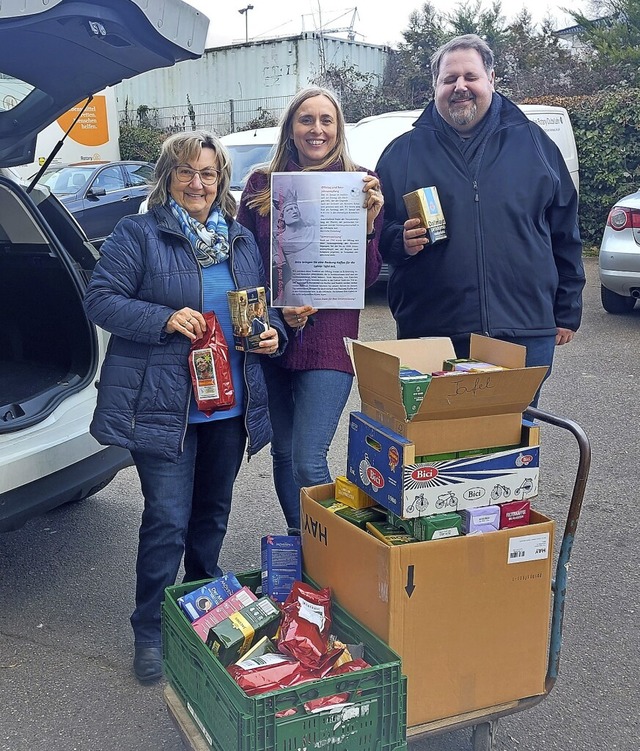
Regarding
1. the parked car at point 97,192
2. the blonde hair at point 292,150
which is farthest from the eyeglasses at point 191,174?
the parked car at point 97,192

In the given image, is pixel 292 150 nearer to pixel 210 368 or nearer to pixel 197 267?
pixel 197 267

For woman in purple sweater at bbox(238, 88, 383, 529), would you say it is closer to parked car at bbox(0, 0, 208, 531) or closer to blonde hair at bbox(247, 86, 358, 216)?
blonde hair at bbox(247, 86, 358, 216)

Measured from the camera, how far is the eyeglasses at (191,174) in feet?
8.63

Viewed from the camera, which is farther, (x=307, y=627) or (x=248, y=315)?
(x=248, y=315)

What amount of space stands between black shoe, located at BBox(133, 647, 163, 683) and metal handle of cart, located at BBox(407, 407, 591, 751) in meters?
1.03

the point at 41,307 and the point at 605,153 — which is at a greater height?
the point at 605,153

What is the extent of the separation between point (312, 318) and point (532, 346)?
803 millimetres

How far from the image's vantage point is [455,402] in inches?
82.4

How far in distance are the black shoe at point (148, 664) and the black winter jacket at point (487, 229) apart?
4.83 ft

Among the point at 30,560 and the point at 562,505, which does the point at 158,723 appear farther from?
the point at 562,505

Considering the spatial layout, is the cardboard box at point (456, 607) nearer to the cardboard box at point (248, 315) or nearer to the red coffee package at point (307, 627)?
the red coffee package at point (307, 627)

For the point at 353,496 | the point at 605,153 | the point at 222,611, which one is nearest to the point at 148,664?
the point at 222,611

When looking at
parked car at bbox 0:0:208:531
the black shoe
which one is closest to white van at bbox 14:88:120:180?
parked car at bbox 0:0:208:531

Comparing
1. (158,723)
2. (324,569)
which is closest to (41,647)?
(158,723)
